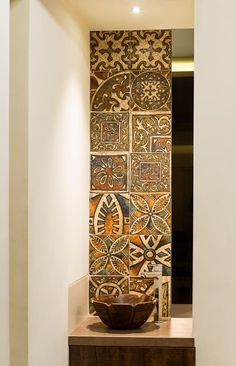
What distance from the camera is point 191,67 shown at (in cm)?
390

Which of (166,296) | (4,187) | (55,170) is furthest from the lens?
(166,296)

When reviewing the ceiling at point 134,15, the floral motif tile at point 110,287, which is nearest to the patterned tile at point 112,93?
the ceiling at point 134,15

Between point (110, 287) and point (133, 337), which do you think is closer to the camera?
point (133, 337)

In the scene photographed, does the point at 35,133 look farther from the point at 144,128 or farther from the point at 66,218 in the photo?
the point at 144,128

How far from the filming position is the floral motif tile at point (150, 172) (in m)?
3.51

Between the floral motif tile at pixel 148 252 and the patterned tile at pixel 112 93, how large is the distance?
0.76 m

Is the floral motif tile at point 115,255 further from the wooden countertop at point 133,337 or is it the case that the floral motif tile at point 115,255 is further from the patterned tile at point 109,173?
the wooden countertop at point 133,337

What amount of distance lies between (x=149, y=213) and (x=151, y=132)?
1.54 ft

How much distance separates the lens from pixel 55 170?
2783mm

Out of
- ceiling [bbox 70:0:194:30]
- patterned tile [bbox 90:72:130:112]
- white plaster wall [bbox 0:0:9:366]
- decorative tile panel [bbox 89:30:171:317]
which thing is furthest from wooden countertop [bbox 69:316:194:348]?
ceiling [bbox 70:0:194:30]

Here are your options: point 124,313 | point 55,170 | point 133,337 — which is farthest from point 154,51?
point 133,337

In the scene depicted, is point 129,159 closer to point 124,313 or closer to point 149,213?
point 149,213

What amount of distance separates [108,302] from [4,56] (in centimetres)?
162

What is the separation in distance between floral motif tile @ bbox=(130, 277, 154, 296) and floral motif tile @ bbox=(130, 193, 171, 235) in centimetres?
27
